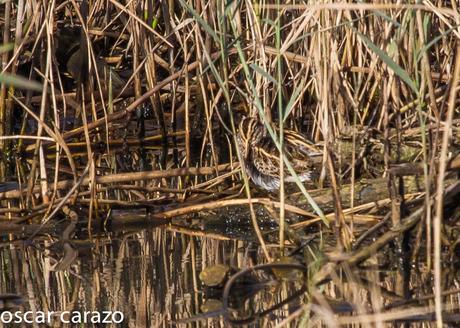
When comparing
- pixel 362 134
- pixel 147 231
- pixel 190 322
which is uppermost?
pixel 362 134

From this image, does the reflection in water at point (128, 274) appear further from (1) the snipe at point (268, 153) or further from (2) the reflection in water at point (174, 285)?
(1) the snipe at point (268, 153)

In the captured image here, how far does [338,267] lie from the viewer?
12.8 ft

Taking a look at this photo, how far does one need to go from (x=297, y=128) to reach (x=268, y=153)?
2.19 feet

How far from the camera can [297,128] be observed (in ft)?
19.8

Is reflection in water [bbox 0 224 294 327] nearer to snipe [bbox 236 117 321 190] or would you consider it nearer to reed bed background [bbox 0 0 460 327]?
reed bed background [bbox 0 0 460 327]

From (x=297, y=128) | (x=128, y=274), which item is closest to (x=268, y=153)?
(x=297, y=128)

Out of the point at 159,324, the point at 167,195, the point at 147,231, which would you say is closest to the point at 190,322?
the point at 159,324

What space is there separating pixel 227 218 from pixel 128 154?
201 centimetres

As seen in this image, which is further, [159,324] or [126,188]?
[126,188]

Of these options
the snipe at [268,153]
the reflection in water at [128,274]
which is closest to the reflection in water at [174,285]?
the reflection in water at [128,274]

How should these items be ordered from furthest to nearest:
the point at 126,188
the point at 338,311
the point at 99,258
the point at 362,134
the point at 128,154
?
the point at 128,154 → the point at 126,188 → the point at 362,134 → the point at 99,258 → the point at 338,311

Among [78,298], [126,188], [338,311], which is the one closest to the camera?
[338,311]

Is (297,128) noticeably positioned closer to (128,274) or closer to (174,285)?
(128,274)

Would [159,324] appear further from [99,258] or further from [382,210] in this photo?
[382,210]
